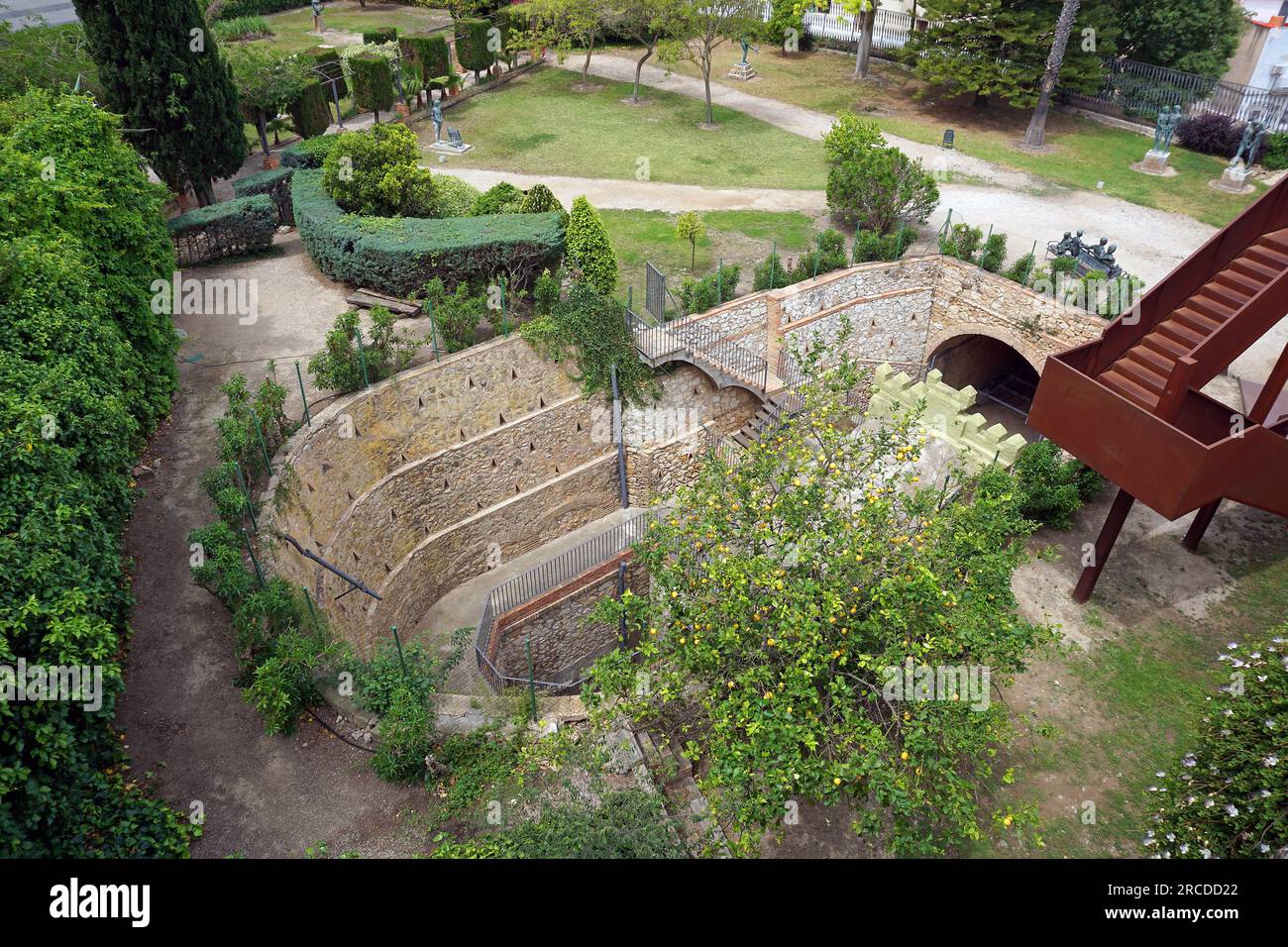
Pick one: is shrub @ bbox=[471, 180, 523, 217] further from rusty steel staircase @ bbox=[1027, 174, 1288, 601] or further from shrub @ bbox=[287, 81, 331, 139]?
rusty steel staircase @ bbox=[1027, 174, 1288, 601]

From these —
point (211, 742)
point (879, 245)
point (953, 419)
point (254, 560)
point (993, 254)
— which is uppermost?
point (993, 254)

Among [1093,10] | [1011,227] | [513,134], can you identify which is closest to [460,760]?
[1011,227]

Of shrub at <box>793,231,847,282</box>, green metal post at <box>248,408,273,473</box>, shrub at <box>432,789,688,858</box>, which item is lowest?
shrub at <box>432,789,688,858</box>

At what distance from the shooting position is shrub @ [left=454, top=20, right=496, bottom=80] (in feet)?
127

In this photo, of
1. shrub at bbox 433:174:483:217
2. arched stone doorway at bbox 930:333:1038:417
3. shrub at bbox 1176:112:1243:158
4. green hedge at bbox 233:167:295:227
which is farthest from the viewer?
shrub at bbox 1176:112:1243:158

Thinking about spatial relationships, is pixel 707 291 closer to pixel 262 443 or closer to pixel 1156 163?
pixel 262 443

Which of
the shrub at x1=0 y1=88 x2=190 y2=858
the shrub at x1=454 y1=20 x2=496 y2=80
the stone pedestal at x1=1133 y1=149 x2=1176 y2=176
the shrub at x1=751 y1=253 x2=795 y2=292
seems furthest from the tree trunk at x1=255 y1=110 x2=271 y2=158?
the stone pedestal at x1=1133 y1=149 x2=1176 y2=176

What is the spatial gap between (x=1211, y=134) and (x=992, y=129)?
7908 millimetres

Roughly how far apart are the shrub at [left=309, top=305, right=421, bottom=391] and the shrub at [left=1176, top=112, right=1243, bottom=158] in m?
31.7

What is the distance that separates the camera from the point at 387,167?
2400 centimetres

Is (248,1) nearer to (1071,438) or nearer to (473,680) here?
(473,680)

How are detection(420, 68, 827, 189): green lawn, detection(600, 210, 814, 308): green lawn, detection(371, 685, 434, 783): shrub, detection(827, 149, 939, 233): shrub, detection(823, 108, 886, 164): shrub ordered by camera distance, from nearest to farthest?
detection(371, 685, 434, 783): shrub → detection(600, 210, 814, 308): green lawn → detection(827, 149, 939, 233): shrub → detection(823, 108, 886, 164): shrub → detection(420, 68, 827, 189): green lawn

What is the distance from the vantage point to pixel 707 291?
2377 centimetres

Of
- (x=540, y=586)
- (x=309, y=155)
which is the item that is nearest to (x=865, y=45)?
(x=309, y=155)
